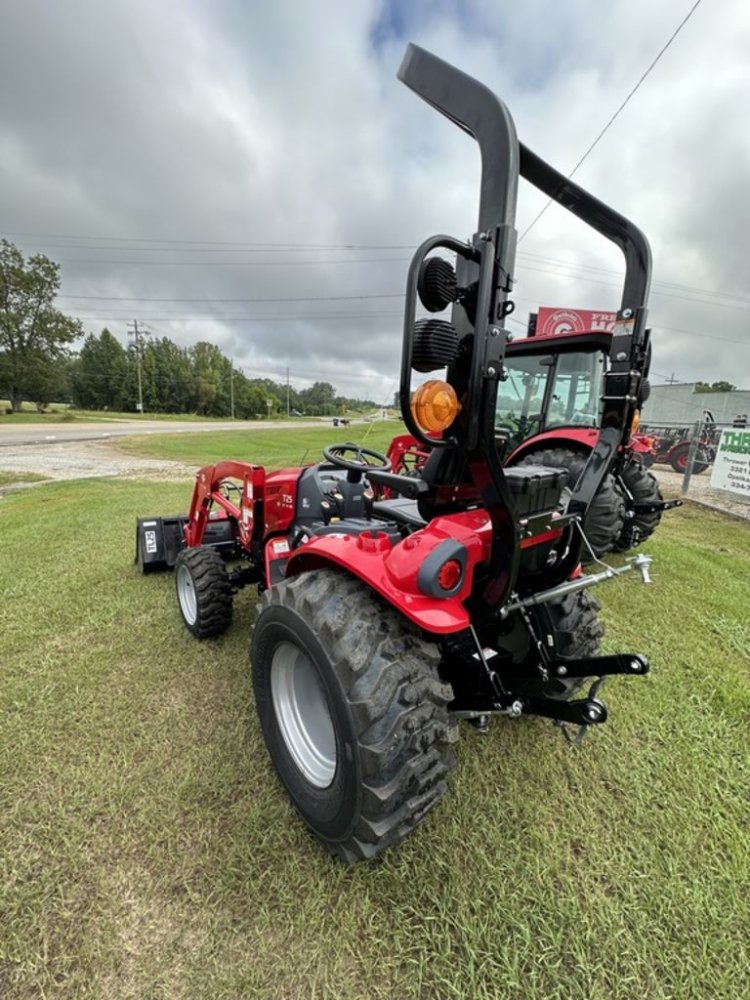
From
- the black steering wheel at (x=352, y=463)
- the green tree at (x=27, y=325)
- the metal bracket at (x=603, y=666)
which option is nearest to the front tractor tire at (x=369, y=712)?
the metal bracket at (x=603, y=666)

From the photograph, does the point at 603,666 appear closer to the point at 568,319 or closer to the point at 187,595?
the point at 187,595

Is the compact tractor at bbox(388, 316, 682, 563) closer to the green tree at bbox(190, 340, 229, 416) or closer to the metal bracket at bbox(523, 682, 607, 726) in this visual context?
the metal bracket at bbox(523, 682, 607, 726)

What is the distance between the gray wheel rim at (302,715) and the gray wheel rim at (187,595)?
4.11 feet

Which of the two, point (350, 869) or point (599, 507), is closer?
point (350, 869)

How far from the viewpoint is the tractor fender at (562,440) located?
405cm

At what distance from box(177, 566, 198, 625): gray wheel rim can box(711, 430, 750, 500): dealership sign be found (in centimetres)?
836

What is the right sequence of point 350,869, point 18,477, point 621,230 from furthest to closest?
point 18,477
point 621,230
point 350,869

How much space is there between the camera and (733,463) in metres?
7.53

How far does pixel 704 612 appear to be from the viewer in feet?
11.8

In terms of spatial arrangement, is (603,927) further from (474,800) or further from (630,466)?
(630,466)

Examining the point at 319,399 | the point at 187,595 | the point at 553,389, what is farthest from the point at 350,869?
the point at 319,399

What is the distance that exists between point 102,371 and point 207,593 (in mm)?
69552

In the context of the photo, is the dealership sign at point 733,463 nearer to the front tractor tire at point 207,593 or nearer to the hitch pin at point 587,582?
the hitch pin at point 587,582

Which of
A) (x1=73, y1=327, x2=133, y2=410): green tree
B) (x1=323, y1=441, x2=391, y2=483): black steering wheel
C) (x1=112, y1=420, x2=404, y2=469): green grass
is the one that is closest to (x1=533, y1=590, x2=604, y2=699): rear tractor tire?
(x1=323, y1=441, x2=391, y2=483): black steering wheel
